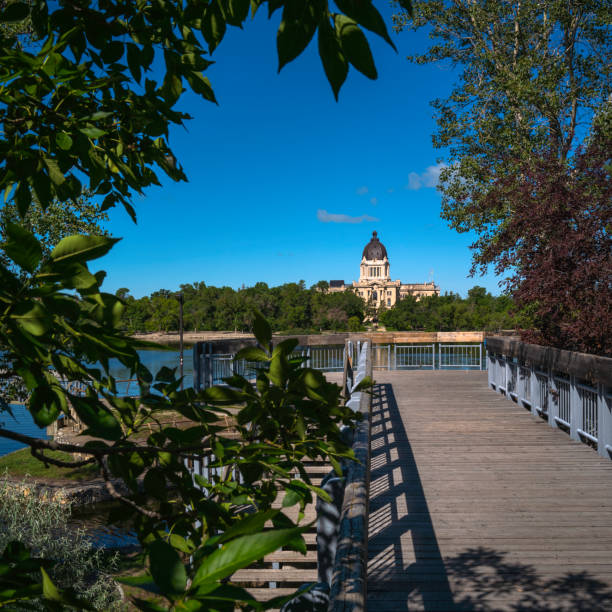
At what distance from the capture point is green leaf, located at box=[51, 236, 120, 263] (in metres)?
0.84

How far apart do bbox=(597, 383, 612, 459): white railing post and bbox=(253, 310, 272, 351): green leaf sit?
6724mm

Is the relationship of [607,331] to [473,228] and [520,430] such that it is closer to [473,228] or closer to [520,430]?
[520,430]

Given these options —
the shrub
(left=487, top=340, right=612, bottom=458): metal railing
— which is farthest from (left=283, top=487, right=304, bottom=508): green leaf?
the shrub

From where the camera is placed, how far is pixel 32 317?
833 mm

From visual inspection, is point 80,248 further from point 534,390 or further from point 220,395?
point 534,390

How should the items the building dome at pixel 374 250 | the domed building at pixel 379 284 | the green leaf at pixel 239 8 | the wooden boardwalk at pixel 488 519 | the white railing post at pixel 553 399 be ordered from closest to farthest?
the green leaf at pixel 239 8
the wooden boardwalk at pixel 488 519
the white railing post at pixel 553 399
the domed building at pixel 379 284
the building dome at pixel 374 250

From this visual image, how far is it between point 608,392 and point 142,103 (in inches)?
270

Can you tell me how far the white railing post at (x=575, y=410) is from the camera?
776 cm

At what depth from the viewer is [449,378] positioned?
15.9m

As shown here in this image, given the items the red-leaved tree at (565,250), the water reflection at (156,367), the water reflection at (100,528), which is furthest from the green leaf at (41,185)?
the water reflection at (100,528)

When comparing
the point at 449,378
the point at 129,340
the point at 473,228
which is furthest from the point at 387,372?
the point at 129,340

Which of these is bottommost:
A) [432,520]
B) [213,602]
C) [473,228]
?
[432,520]

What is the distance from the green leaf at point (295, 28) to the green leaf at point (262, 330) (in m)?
0.54

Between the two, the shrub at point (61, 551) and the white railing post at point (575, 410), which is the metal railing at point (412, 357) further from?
the shrub at point (61, 551)
